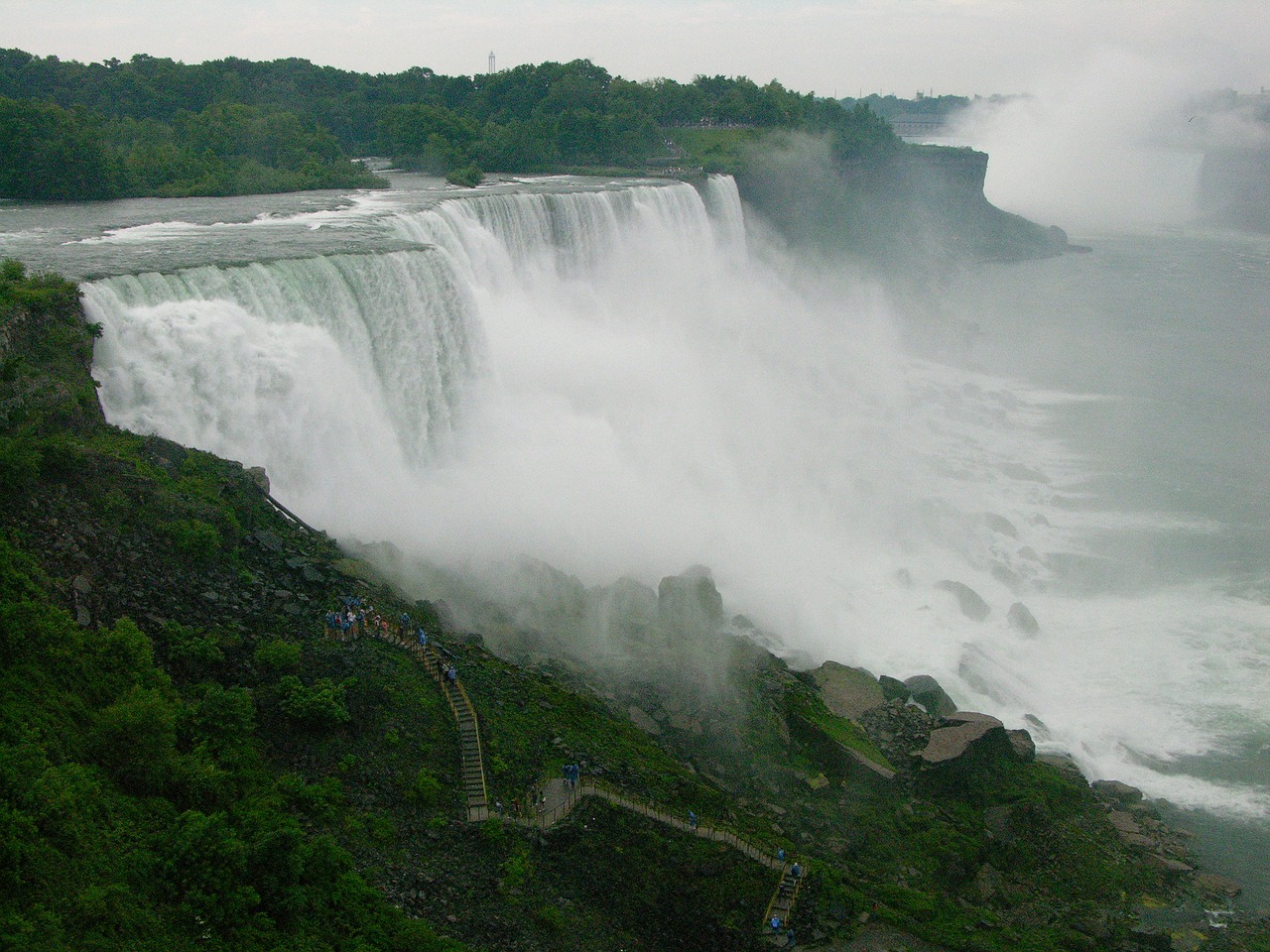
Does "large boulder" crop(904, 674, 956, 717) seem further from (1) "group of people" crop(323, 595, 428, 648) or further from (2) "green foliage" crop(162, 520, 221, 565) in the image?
(2) "green foliage" crop(162, 520, 221, 565)

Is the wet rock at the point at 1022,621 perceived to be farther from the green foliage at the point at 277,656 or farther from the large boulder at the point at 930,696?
the green foliage at the point at 277,656

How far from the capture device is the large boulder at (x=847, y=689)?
1944 cm

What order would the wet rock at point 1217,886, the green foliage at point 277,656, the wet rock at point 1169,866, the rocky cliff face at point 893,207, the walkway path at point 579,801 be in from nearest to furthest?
the walkway path at point 579,801 → the green foliage at point 277,656 → the wet rock at point 1217,886 → the wet rock at point 1169,866 → the rocky cliff face at point 893,207

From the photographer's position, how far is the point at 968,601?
82.6 feet

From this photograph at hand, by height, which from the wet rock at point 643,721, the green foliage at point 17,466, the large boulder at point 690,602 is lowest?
the wet rock at point 643,721

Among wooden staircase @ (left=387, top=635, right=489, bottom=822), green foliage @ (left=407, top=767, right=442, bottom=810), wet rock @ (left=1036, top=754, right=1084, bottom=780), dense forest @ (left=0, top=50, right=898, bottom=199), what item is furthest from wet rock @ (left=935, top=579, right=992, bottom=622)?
dense forest @ (left=0, top=50, right=898, bottom=199)

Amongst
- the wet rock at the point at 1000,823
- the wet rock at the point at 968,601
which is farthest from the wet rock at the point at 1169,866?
the wet rock at the point at 968,601

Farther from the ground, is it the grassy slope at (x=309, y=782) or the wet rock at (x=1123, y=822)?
the grassy slope at (x=309, y=782)

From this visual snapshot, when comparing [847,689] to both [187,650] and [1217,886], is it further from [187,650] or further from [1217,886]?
[187,650]

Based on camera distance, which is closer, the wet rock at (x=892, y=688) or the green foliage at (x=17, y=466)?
the green foliage at (x=17, y=466)

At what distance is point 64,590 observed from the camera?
1366 centimetres

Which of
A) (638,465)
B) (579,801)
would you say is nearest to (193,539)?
(579,801)

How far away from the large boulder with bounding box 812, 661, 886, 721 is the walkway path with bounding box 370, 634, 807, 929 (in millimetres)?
4965

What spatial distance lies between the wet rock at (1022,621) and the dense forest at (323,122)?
103 ft
